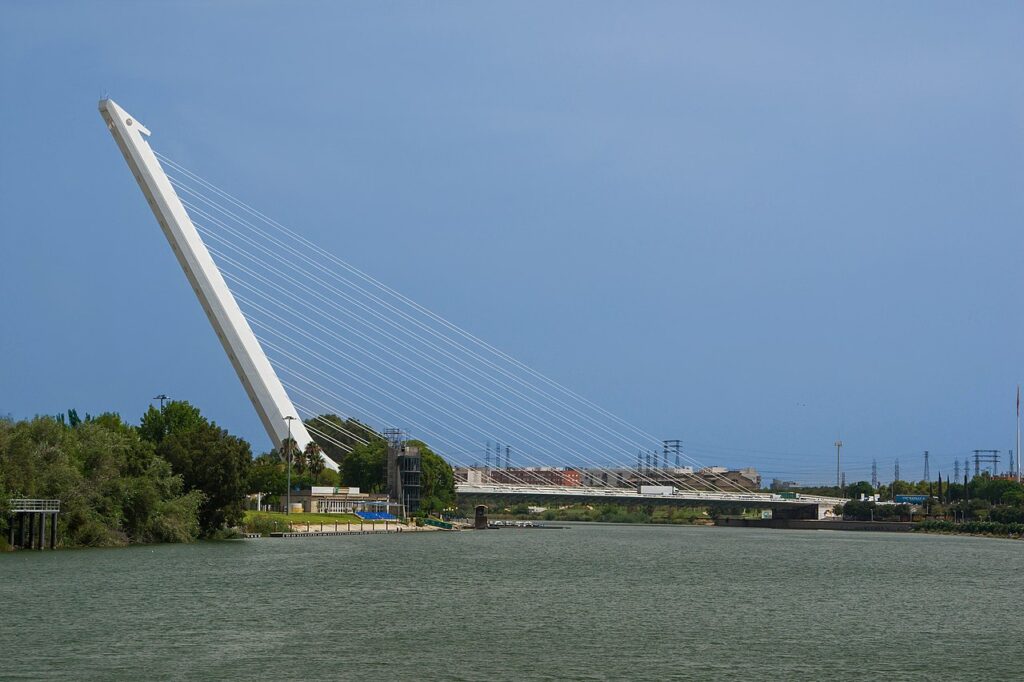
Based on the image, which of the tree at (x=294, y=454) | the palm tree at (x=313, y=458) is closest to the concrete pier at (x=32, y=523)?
the tree at (x=294, y=454)

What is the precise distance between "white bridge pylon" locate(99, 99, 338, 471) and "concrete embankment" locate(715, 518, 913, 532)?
2952 inches

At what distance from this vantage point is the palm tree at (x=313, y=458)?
94562mm

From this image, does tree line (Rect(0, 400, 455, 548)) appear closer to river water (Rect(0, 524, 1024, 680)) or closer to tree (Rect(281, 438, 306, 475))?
river water (Rect(0, 524, 1024, 680))

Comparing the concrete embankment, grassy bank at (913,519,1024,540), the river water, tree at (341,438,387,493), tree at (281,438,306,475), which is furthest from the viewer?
the concrete embankment

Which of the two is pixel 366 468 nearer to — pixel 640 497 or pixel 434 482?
pixel 434 482

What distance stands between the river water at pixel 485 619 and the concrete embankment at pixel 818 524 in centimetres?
7960

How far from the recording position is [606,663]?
25391 millimetres

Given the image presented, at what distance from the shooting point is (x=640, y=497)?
12700 centimetres

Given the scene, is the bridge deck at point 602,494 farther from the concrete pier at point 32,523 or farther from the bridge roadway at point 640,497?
the concrete pier at point 32,523

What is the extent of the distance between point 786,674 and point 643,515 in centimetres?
14002

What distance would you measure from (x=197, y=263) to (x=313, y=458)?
2161cm

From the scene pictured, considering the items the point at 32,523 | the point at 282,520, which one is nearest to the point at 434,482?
the point at 282,520

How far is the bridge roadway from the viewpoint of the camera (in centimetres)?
11600

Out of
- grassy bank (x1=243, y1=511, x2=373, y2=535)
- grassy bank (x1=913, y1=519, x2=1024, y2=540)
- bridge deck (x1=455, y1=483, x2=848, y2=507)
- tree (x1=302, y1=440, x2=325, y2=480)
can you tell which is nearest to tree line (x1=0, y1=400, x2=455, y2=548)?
grassy bank (x1=243, y1=511, x2=373, y2=535)
